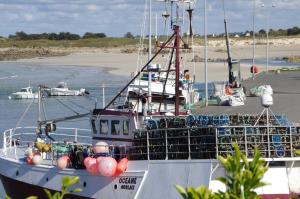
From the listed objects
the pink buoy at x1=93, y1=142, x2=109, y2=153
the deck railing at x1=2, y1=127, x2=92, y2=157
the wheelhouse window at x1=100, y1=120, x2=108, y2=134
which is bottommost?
the deck railing at x1=2, y1=127, x2=92, y2=157

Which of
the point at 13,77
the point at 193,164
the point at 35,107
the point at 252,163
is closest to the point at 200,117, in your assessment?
the point at 193,164

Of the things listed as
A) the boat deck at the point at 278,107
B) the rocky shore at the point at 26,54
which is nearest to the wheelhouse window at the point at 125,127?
the boat deck at the point at 278,107

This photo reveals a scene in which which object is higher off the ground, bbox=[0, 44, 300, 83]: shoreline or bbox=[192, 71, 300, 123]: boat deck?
bbox=[192, 71, 300, 123]: boat deck

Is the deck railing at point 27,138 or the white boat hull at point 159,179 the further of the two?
the deck railing at point 27,138

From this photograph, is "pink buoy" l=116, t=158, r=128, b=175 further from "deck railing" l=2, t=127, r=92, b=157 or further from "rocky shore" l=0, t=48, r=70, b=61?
"rocky shore" l=0, t=48, r=70, b=61

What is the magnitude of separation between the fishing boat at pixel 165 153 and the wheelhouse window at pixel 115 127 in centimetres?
3

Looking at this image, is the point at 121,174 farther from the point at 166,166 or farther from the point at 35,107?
the point at 35,107

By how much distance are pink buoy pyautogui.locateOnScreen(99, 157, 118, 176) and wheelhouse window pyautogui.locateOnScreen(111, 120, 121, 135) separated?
1.92 meters

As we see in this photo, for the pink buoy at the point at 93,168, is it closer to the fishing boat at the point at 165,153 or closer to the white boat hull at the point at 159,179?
the fishing boat at the point at 165,153

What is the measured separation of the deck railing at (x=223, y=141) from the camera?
18734 millimetres

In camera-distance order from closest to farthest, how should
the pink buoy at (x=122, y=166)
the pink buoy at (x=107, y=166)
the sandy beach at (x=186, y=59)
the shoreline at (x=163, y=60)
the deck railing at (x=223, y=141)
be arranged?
the deck railing at (x=223, y=141) → the pink buoy at (x=107, y=166) → the pink buoy at (x=122, y=166) → the sandy beach at (x=186, y=59) → the shoreline at (x=163, y=60)

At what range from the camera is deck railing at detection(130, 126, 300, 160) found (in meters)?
18.7

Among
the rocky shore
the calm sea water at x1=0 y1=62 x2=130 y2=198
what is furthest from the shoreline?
the calm sea water at x1=0 y1=62 x2=130 y2=198

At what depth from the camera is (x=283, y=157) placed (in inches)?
739
